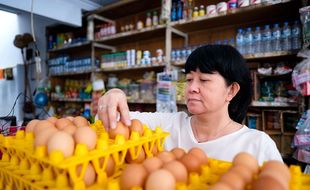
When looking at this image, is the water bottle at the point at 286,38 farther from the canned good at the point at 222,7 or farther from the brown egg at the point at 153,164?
the brown egg at the point at 153,164

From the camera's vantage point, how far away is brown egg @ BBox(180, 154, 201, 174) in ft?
1.53

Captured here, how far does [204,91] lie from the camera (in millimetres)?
858

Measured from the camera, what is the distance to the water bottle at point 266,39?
1.78 meters

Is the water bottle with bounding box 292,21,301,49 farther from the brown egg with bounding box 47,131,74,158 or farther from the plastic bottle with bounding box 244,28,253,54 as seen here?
the brown egg with bounding box 47,131,74,158

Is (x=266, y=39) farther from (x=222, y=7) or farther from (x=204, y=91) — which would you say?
(x=204, y=91)

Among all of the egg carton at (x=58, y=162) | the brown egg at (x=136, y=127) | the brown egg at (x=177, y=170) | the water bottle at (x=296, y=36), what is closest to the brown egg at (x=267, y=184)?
the brown egg at (x=177, y=170)

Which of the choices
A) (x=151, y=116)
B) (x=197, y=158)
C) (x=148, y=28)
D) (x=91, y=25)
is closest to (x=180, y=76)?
(x=148, y=28)

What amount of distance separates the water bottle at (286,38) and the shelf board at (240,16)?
0.17m

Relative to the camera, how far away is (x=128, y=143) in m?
0.50

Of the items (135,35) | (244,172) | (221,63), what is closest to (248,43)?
(221,63)

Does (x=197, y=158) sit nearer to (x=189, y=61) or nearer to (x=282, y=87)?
(x=189, y=61)

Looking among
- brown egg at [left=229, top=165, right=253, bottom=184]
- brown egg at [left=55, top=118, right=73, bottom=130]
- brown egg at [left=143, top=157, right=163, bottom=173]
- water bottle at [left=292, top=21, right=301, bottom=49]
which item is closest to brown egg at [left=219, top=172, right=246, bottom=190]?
brown egg at [left=229, top=165, right=253, bottom=184]

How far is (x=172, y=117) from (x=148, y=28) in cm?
146

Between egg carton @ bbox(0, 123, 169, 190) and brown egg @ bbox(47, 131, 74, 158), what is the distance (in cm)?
2
